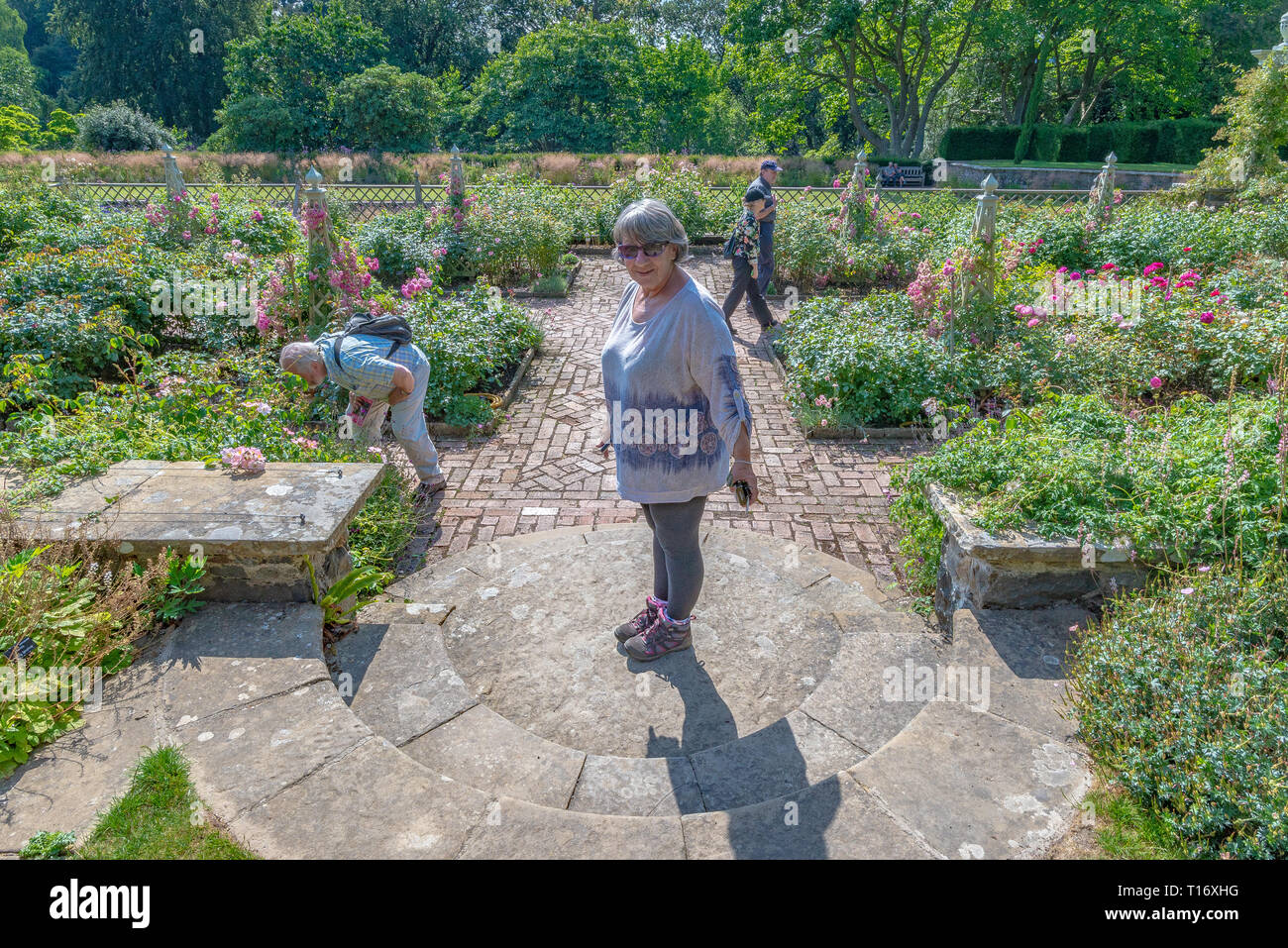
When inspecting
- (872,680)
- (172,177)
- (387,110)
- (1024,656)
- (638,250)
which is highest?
(387,110)

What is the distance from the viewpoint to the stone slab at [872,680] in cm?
288

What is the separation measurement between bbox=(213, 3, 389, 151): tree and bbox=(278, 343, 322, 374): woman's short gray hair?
26.0m

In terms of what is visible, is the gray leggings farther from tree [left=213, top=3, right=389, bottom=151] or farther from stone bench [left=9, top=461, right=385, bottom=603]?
tree [left=213, top=3, right=389, bottom=151]

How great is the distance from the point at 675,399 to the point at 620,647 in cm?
123

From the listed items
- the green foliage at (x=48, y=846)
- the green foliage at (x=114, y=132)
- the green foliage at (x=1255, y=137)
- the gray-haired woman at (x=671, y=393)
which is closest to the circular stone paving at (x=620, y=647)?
the gray-haired woman at (x=671, y=393)

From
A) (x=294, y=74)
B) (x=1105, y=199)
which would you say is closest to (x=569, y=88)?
(x=294, y=74)

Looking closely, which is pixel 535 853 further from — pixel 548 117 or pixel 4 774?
pixel 548 117

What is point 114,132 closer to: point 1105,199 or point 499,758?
point 1105,199

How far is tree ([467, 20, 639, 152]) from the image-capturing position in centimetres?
2634

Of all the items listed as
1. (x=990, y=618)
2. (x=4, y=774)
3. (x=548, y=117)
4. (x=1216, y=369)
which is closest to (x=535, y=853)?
(x=4, y=774)

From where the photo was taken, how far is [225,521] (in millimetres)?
3064

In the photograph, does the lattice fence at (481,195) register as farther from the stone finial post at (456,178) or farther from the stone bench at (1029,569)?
the stone bench at (1029,569)

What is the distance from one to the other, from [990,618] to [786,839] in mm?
1486

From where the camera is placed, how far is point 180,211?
32.0 ft
